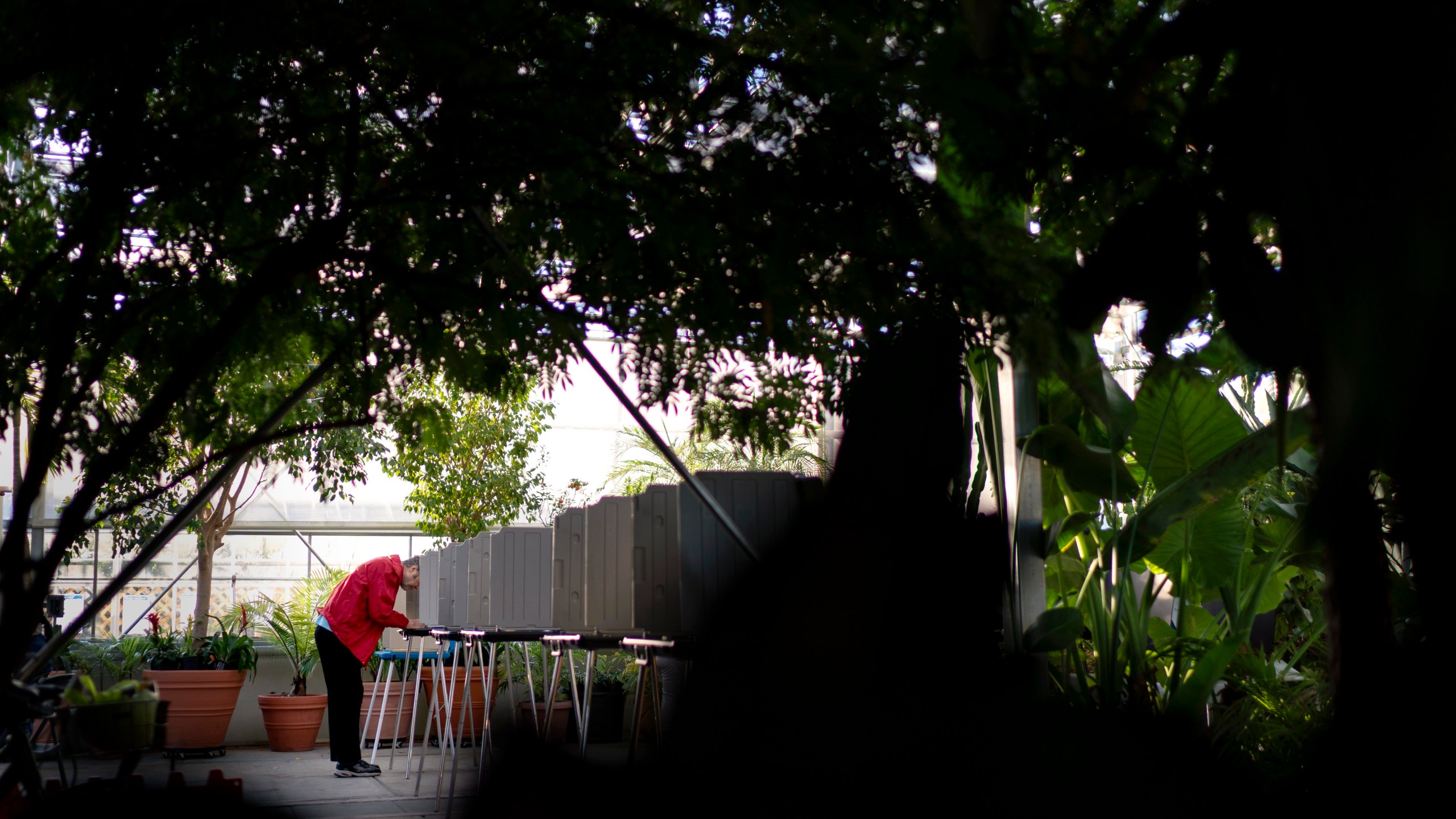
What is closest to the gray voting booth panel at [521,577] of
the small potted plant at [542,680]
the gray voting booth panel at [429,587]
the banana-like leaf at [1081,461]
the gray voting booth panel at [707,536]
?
the small potted plant at [542,680]

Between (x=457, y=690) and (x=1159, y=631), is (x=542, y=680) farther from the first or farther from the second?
(x=1159, y=631)

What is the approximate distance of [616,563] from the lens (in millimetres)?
5316

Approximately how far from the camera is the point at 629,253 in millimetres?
2670

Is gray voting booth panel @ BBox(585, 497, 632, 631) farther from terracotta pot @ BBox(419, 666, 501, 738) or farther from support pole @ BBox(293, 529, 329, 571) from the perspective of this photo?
support pole @ BBox(293, 529, 329, 571)

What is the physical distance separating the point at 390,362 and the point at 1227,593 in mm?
3177

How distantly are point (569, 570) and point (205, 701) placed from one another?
162 inches

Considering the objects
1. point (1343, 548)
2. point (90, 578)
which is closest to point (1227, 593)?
point (1343, 548)

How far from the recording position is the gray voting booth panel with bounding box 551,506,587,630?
580cm

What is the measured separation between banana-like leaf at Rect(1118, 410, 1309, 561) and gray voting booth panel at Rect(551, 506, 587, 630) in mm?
2843

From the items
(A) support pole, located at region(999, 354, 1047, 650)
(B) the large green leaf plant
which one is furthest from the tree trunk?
(A) support pole, located at region(999, 354, 1047, 650)

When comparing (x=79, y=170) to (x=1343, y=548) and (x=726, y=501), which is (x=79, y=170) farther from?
(x=1343, y=548)

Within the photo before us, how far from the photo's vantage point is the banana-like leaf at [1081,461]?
3893mm

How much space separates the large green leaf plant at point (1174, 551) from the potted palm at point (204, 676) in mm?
6493

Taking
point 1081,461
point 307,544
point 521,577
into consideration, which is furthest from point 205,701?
point 1081,461
